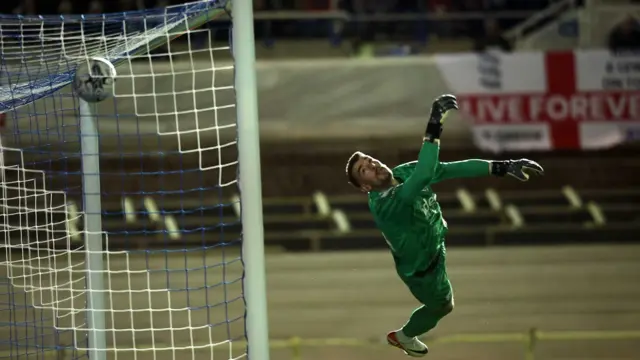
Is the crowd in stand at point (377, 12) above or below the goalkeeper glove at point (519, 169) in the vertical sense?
above

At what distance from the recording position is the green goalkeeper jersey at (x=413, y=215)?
8.42 feet

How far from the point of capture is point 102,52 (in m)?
3.39

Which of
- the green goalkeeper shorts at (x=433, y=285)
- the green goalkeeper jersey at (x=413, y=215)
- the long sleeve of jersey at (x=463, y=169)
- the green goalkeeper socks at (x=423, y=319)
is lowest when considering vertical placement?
the green goalkeeper socks at (x=423, y=319)

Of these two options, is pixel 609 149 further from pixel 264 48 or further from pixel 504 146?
pixel 264 48

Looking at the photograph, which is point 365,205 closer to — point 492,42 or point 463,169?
point 492,42

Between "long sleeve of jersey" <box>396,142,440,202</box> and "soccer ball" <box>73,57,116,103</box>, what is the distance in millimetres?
1143

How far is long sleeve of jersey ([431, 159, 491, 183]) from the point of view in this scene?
2.56 meters

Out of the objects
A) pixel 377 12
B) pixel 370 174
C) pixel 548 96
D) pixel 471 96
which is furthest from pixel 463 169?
pixel 377 12

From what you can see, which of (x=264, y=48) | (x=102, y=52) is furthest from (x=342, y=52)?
(x=102, y=52)

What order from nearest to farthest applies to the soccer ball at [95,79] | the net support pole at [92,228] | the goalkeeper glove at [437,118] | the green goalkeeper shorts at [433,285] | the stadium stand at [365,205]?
the goalkeeper glove at [437,118]
the green goalkeeper shorts at [433,285]
the soccer ball at [95,79]
the net support pole at [92,228]
the stadium stand at [365,205]

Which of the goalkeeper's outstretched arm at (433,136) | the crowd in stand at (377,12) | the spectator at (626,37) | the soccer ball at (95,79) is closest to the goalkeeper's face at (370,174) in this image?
the goalkeeper's outstretched arm at (433,136)

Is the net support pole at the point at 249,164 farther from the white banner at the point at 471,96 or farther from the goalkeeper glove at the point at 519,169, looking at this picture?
the white banner at the point at 471,96

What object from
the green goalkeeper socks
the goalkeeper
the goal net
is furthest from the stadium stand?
the goalkeeper

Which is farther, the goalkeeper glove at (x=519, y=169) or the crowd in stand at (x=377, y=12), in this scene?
the crowd in stand at (x=377, y=12)
